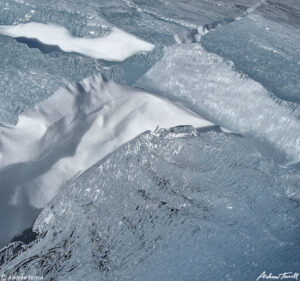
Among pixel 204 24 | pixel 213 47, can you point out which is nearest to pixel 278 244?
pixel 213 47

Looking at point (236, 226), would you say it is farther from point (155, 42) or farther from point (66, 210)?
point (155, 42)

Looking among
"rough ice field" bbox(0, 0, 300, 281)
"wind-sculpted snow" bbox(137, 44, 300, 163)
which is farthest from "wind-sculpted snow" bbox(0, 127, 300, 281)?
"wind-sculpted snow" bbox(137, 44, 300, 163)

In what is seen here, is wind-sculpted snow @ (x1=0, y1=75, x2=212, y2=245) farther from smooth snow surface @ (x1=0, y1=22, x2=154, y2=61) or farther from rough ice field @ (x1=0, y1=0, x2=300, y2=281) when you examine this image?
smooth snow surface @ (x1=0, y1=22, x2=154, y2=61)

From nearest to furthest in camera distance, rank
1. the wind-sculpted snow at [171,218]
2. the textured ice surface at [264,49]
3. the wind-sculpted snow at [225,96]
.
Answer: the wind-sculpted snow at [171,218] → the wind-sculpted snow at [225,96] → the textured ice surface at [264,49]

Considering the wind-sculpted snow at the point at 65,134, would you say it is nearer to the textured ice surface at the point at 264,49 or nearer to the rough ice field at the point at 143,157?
the rough ice field at the point at 143,157
